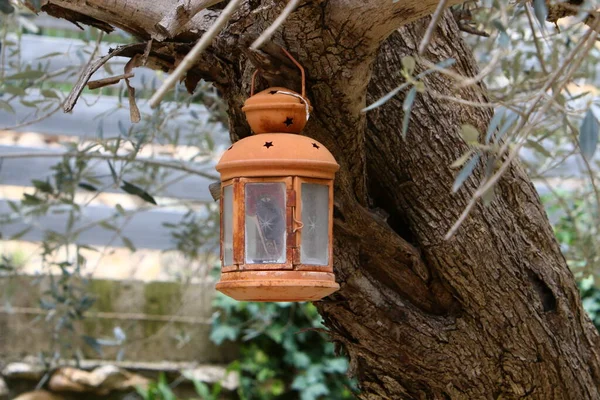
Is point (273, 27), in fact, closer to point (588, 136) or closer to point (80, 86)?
point (588, 136)

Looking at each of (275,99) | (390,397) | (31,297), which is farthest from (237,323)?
(275,99)

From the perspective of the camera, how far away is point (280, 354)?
4219mm

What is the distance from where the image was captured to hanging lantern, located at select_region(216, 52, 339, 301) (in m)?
1.19

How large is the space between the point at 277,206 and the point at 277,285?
0.42 ft

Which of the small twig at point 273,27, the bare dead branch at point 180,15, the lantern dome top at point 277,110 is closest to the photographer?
the small twig at point 273,27

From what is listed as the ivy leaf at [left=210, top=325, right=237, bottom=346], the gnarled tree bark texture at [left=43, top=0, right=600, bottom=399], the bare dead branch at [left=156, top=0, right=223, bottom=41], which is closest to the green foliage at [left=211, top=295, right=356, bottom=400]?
the ivy leaf at [left=210, top=325, right=237, bottom=346]

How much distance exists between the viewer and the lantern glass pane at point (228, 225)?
127 centimetres

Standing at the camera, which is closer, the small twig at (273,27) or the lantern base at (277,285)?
the small twig at (273,27)

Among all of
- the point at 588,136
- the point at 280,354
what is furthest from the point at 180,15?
the point at 280,354

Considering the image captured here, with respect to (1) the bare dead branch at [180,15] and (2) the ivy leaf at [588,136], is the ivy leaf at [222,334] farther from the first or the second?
(2) the ivy leaf at [588,136]

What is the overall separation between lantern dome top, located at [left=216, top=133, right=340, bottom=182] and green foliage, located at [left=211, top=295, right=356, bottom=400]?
9.48 ft

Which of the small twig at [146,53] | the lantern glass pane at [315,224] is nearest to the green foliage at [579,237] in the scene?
the lantern glass pane at [315,224]

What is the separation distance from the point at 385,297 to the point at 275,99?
1.70 feet

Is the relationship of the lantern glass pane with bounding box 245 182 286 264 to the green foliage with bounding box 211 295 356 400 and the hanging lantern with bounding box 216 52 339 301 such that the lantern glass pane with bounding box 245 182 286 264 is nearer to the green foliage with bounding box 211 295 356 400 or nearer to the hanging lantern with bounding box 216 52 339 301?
the hanging lantern with bounding box 216 52 339 301
